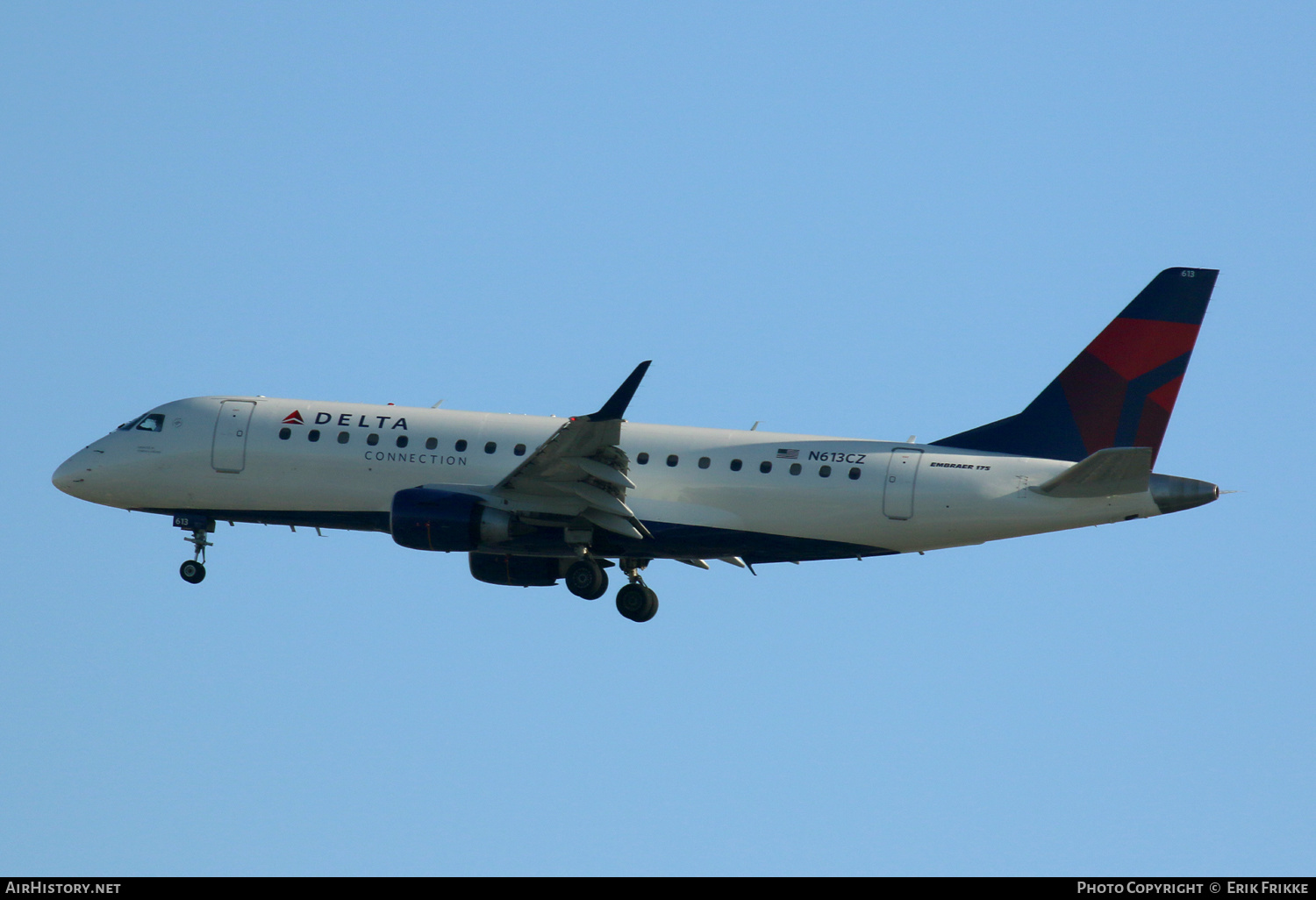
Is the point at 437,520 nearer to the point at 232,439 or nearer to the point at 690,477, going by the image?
the point at 690,477

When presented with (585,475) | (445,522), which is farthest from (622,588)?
(445,522)

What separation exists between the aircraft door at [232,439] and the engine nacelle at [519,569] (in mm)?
6578

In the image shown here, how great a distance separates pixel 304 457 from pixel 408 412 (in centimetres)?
282

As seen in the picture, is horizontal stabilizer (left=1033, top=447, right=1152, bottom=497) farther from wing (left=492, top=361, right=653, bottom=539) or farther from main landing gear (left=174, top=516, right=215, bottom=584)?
main landing gear (left=174, top=516, right=215, bottom=584)

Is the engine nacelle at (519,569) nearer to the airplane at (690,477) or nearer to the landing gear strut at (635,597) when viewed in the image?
the airplane at (690,477)

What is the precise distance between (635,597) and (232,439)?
11.1 m

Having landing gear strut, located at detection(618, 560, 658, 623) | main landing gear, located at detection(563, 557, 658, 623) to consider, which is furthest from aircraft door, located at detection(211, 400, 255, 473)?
landing gear strut, located at detection(618, 560, 658, 623)

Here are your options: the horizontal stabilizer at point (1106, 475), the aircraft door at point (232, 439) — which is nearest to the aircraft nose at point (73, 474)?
the aircraft door at point (232, 439)

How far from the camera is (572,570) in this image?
135 feet

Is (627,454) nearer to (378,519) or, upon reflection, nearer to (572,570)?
(572,570)

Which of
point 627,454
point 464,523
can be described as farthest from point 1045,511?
point 464,523

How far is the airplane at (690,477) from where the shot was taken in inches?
1497

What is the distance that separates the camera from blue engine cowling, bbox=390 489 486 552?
3909cm
